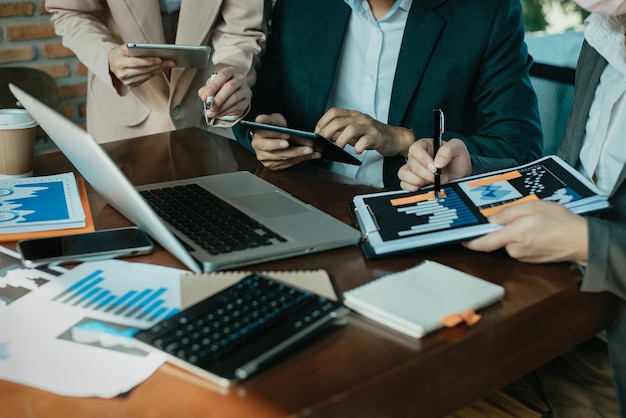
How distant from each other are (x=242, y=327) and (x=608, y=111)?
2.72 feet

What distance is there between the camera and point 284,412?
702 mm

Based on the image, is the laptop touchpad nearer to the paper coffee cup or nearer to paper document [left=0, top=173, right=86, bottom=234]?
paper document [left=0, top=173, right=86, bottom=234]

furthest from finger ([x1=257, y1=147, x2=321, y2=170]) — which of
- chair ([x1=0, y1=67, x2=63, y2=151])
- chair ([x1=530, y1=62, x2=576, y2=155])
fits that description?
chair ([x1=0, y1=67, x2=63, y2=151])

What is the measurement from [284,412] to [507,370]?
329 millimetres

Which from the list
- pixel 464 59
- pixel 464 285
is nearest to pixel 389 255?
pixel 464 285

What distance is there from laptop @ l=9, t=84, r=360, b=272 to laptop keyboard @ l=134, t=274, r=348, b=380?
0.13 meters

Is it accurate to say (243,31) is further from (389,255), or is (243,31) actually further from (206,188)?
(389,255)

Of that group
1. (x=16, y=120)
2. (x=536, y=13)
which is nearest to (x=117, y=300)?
(x=16, y=120)

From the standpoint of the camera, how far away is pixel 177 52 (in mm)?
1470

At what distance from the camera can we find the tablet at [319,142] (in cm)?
131

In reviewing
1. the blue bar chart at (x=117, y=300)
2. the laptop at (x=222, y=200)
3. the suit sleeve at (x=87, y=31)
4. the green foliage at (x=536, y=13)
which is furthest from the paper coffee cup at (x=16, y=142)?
the green foliage at (x=536, y=13)

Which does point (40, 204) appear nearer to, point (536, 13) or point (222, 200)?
point (222, 200)

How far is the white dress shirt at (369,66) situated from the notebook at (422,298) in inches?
27.6

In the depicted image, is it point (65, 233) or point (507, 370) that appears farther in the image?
point (65, 233)
